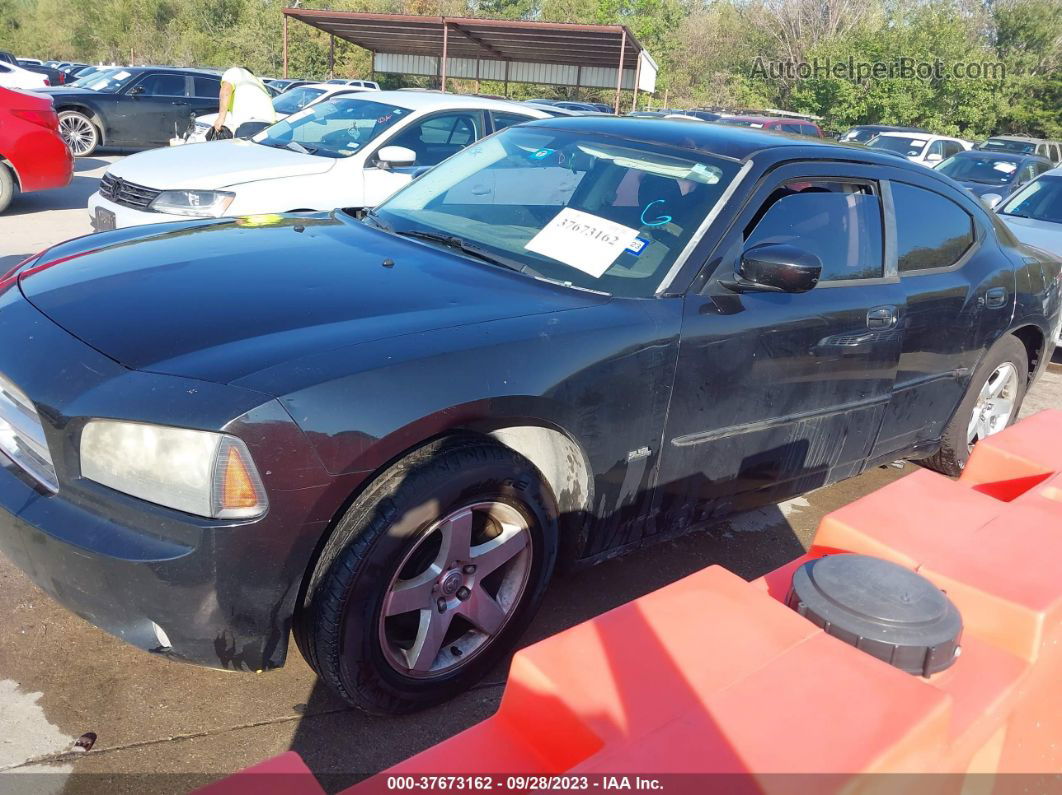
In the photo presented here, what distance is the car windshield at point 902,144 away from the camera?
1786 cm

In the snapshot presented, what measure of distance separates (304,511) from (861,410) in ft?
7.68

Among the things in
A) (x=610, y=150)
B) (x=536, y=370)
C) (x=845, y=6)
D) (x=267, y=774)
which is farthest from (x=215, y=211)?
(x=845, y=6)

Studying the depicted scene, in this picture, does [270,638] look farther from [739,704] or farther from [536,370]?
[739,704]

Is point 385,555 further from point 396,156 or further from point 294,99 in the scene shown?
point 294,99

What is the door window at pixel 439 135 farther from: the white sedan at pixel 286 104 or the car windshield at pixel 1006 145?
the car windshield at pixel 1006 145

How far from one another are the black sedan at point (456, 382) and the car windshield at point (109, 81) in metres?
13.9

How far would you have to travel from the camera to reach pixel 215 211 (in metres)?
6.20

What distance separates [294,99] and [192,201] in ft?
28.9

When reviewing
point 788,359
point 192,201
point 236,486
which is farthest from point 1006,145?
point 236,486

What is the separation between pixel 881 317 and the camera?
3.38 metres

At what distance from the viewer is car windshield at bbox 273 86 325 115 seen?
13295 millimetres

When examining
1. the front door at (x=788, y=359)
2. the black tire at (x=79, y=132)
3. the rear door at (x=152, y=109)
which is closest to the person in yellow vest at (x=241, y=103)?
the rear door at (x=152, y=109)

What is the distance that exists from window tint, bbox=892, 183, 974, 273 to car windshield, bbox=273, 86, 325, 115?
438 inches

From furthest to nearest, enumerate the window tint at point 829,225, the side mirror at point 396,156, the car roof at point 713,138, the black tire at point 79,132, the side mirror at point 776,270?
the black tire at point 79,132, the side mirror at point 396,156, the car roof at point 713,138, the window tint at point 829,225, the side mirror at point 776,270
